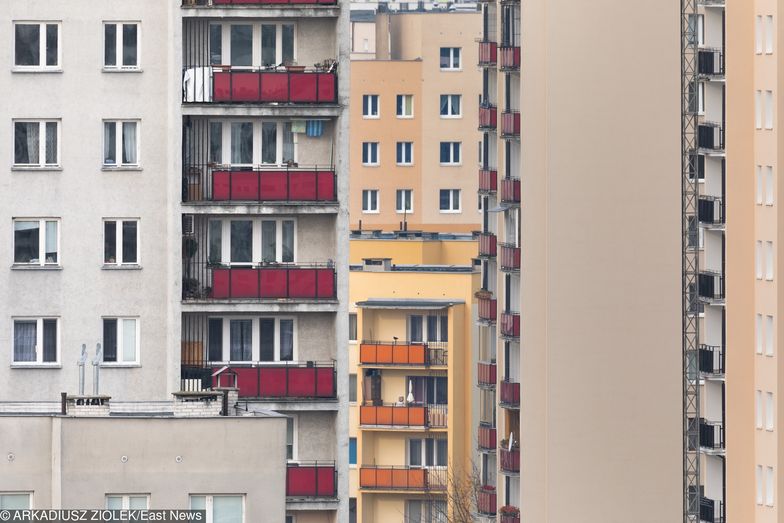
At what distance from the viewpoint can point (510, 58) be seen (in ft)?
298

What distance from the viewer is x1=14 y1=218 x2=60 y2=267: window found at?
6775cm

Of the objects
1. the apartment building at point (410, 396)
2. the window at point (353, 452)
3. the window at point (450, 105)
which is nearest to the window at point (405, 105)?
the window at point (450, 105)

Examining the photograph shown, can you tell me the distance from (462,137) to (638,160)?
208 ft

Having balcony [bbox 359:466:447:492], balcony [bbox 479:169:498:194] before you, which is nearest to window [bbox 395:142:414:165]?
balcony [bbox 359:466:447:492]

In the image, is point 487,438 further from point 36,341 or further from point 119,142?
point 36,341

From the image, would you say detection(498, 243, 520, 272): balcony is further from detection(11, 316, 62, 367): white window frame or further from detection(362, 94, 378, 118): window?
detection(362, 94, 378, 118): window

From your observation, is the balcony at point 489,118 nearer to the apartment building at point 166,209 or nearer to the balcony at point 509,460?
the balcony at point 509,460

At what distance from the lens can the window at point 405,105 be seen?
473 ft

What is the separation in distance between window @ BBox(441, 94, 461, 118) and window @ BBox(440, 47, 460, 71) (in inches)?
65.8

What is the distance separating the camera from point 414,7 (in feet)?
562

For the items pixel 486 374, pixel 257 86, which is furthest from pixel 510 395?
pixel 257 86

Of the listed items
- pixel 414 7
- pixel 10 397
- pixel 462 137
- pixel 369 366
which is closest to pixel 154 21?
pixel 10 397

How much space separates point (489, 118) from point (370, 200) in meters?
49.7

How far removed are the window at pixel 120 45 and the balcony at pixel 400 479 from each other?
4095 centimetres
